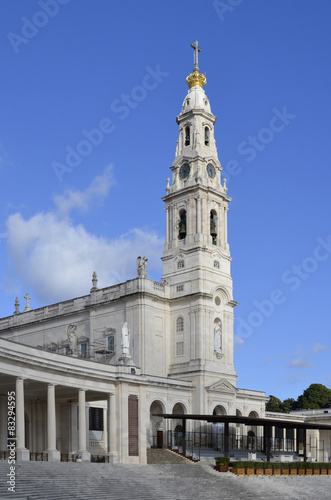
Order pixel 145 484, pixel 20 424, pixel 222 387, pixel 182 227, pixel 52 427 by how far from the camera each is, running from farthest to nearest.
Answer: pixel 182 227 → pixel 222 387 → pixel 52 427 → pixel 145 484 → pixel 20 424

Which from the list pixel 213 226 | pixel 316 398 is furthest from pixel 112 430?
pixel 316 398

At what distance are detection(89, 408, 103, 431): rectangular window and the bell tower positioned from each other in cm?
1139

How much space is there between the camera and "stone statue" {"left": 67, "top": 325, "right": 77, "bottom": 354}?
77.2m

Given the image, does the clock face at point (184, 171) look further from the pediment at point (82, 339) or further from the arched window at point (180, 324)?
the pediment at point (82, 339)

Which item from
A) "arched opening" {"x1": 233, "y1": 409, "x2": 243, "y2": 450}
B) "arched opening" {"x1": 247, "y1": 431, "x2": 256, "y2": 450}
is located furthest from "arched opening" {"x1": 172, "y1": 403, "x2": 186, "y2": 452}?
"arched opening" {"x1": 247, "y1": 431, "x2": 256, "y2": 450}

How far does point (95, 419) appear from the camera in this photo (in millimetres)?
65750

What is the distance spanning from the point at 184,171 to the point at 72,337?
2139cm

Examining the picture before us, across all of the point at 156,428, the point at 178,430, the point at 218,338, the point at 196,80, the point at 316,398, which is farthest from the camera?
the point at 316,398

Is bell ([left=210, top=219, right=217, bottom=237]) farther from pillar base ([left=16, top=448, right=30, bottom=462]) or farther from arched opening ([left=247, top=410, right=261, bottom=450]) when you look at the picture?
pillar base ([left=16, top=448, right=30, bottom=462])

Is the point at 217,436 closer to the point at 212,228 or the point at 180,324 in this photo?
the point at 180,324

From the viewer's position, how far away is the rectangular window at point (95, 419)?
214 ft

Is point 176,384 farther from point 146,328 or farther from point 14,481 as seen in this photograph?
point 14,481

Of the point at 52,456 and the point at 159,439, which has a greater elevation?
the point at 52,456

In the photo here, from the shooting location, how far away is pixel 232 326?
263 feet
